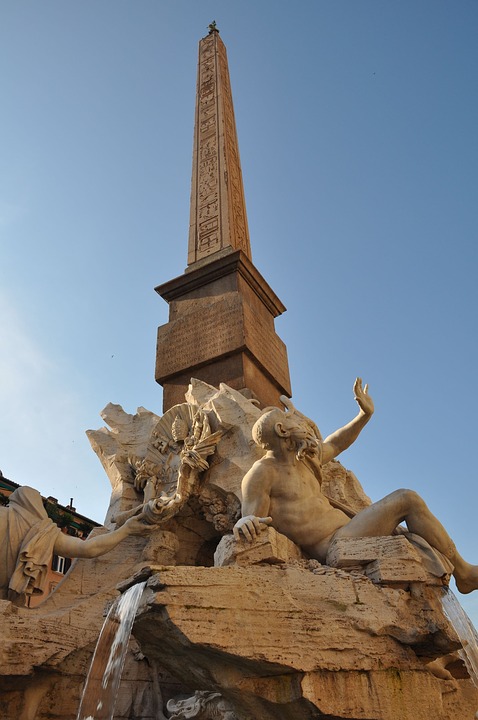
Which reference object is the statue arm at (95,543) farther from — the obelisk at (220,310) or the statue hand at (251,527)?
the obelisk at (220,310)

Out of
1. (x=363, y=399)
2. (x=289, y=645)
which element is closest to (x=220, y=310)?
(x=363, y=399)

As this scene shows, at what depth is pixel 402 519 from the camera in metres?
4.11

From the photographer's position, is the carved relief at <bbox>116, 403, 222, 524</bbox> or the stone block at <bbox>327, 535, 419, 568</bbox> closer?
the stone block at <bbox>327, 535, 419, 568</bbox>

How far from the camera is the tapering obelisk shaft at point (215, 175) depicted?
29.0ft

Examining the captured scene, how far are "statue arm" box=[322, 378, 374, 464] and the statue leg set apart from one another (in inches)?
37.1

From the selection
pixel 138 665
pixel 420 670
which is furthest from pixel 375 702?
pixel 138 665

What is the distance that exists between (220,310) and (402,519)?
144 inches

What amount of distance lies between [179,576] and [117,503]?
2922mm

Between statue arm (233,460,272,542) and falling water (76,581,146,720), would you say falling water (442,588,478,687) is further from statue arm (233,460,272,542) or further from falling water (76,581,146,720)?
falling water (76,581,146,720)

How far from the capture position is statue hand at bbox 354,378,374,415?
5027mm

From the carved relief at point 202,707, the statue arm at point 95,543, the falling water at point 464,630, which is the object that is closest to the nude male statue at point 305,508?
the falling water at point 464,630

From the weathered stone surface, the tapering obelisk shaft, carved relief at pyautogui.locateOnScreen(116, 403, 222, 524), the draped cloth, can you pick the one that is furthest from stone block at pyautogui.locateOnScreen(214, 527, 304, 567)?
the tapering obelisk shaft

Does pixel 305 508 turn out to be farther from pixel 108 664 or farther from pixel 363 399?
pixel 108 664

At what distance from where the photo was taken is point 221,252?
8352mm
